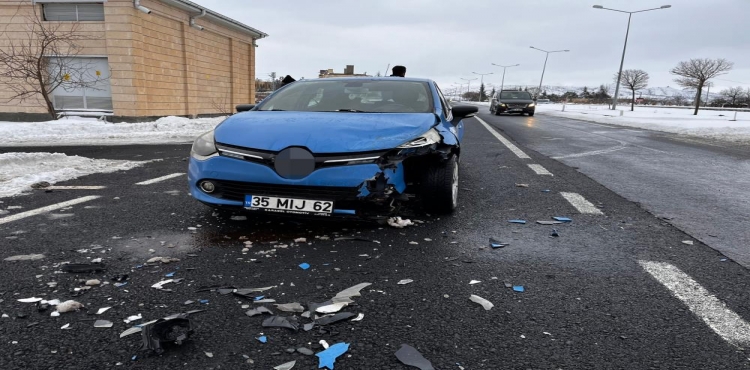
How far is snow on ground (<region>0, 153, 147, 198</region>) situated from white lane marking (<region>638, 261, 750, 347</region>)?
5.74 m

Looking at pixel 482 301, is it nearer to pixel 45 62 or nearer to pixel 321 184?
pixel 321 184

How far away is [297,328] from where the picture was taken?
6.70 feet

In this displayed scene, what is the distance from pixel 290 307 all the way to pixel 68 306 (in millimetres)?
A: 1045

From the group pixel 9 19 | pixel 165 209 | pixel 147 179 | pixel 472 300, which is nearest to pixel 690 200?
pixel 472 300

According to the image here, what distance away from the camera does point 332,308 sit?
2242 mm

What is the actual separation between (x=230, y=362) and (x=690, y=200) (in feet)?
16.9

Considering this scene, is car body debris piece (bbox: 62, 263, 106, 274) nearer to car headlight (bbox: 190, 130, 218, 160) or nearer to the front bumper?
the front bumper

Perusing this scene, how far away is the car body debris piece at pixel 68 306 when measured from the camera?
7.06 feet

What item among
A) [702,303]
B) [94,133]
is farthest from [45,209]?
[94,133]

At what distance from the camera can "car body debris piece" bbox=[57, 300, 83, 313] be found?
2150 millimetres

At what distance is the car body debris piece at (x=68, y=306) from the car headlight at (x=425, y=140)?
86.3 inches

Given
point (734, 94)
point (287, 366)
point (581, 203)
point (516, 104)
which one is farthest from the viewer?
point (734, 94)

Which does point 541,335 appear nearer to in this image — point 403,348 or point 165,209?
point 403,348

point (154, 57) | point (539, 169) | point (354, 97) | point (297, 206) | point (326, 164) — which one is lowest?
point (539, 169)
